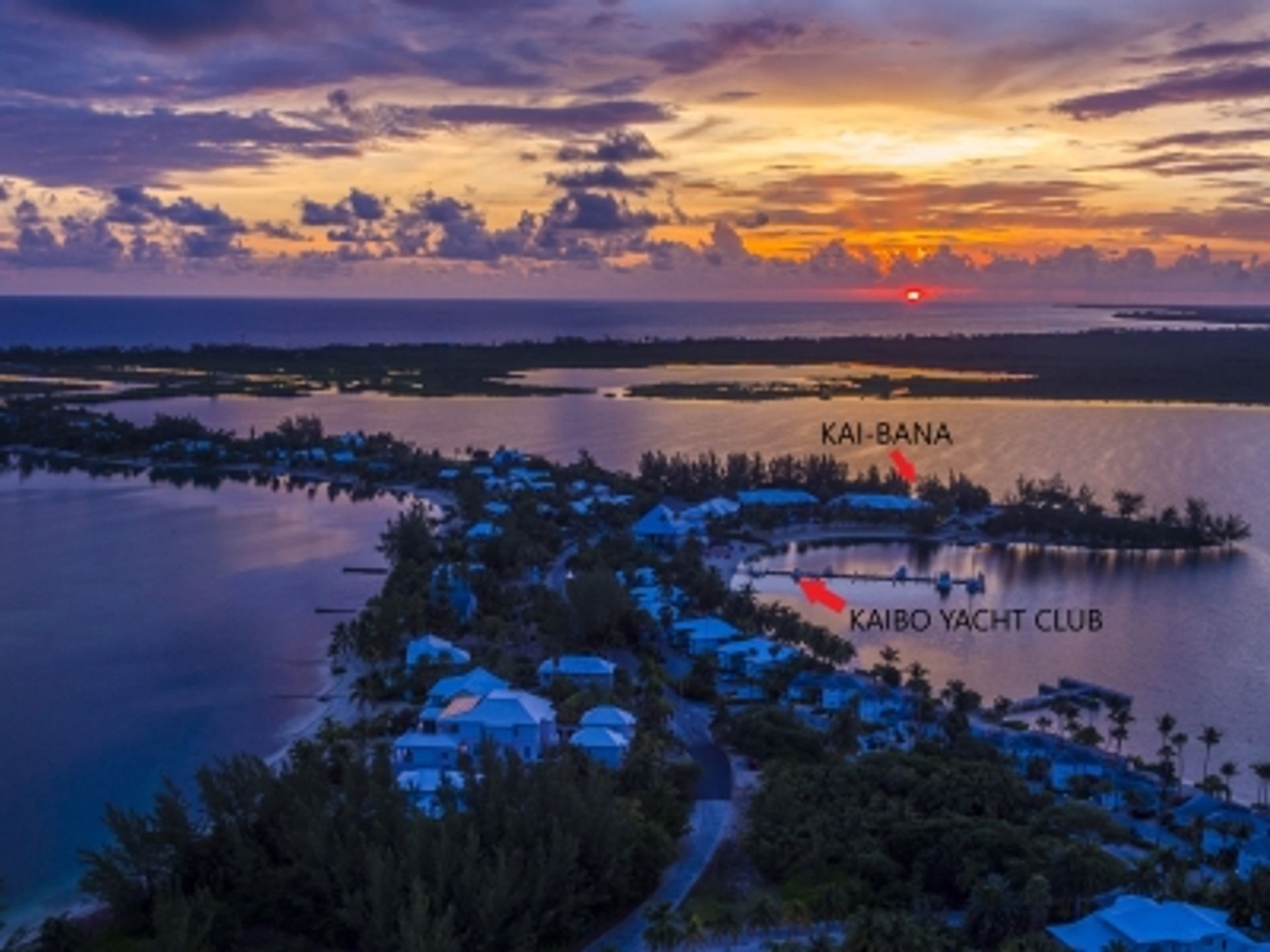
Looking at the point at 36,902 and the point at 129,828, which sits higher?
the point at 129,828

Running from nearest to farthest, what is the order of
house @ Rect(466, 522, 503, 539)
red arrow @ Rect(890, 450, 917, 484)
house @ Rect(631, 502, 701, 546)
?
house @ Rect(466, 522, 503, 539) → house @ Rect(631, 502, 701, 546) → red arrow @ Rect(890, 450, 917, 484)

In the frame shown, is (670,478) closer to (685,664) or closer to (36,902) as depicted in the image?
(685,664)

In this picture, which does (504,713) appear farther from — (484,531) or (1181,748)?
(484,531)

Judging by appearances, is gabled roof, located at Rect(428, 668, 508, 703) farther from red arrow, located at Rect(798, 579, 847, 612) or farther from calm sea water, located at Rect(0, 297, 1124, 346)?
calm sea water, located at Rect(0, 297, 1124, 346)

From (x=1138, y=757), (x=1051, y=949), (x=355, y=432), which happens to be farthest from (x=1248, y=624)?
(x=355, y=432)

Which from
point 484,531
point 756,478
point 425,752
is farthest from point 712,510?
point 425,752

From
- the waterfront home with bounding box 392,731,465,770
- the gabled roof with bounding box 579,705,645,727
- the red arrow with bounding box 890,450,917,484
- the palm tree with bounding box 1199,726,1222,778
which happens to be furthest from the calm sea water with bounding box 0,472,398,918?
the red arrow with bounding box 890,450,917,484
